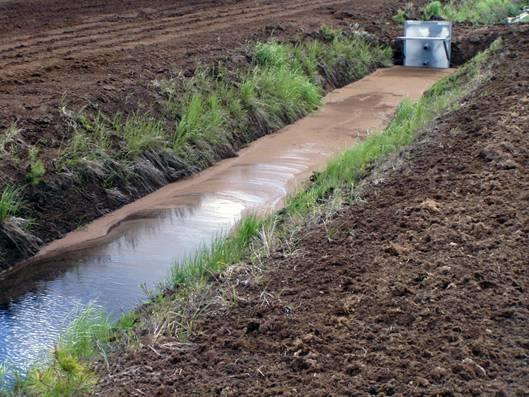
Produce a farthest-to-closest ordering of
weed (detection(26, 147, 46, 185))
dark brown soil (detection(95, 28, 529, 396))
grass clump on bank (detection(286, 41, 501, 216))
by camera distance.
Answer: weed (detection(26, 147, 46, 185))
grass clump on bank (detection(286, 41, 501, 216))
dark brown soil (detection(95, 28, 529, 396))

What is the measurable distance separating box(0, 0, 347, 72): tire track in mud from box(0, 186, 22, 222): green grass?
381 centimetres

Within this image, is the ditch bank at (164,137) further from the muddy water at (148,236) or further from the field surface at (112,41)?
the field surface at (112,41)

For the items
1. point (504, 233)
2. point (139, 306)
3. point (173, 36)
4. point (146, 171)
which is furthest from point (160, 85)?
point (504, 233)

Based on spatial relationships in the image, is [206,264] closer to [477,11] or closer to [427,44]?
[427,44]

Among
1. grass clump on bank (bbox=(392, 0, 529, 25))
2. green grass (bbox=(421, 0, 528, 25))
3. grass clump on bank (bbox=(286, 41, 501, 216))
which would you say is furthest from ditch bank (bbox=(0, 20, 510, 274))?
green grass (bbox=(421, 0, 528, 25))

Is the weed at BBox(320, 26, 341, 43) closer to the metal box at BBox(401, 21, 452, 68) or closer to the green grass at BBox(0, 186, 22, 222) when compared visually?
the metal box at BBox(401, 21, 452, 68)

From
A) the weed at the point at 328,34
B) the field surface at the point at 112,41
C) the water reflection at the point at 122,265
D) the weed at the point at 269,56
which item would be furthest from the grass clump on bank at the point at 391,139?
the weed at the point at 328,34

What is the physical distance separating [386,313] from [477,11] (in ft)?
62.0

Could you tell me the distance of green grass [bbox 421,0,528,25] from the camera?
22.7 meters

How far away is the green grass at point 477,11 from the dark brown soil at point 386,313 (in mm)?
14430

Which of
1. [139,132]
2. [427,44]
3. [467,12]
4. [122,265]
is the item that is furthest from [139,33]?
[467,12]

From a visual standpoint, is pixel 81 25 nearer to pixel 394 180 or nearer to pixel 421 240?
pixel 394 180

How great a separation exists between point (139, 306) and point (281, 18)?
12819 mm

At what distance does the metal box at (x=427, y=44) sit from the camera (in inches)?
764
